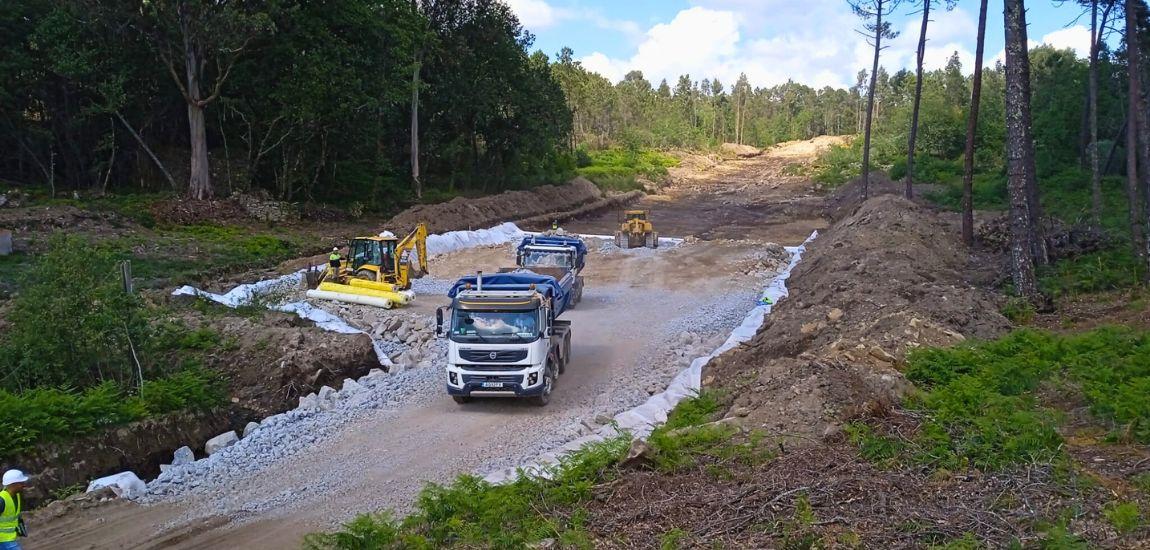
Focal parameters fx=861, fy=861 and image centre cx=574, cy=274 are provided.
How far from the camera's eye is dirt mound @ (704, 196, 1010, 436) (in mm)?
11734

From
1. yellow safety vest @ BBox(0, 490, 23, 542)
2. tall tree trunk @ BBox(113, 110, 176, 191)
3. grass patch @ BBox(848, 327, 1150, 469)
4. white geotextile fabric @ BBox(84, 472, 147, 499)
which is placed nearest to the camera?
yellow safety vest @ BBox(0, 490, 23, 542)

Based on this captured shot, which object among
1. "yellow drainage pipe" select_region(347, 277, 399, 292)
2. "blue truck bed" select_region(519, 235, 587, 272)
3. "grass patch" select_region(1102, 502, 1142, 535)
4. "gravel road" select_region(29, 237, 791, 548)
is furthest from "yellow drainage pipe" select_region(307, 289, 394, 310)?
"grass patch" select_region(1102, 502, 1142, 535)

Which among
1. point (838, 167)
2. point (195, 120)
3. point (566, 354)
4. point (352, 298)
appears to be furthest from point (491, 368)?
point (838, 167)

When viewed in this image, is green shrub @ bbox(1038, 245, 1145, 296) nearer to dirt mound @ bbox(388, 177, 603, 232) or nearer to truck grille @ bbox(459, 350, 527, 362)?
truck grille @ bbox(459, 350, 527, 362)

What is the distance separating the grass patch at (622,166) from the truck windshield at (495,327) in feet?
180

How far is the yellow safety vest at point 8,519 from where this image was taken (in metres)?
9.17

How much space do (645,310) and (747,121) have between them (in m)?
125

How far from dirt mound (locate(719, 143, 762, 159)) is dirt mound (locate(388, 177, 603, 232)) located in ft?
203

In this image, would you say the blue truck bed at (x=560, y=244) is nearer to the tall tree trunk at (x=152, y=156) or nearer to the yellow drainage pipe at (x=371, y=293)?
the yellow drainage pipe at (x=371, y=293)

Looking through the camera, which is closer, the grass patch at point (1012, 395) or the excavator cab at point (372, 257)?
the grass patch at point (1012, 395)

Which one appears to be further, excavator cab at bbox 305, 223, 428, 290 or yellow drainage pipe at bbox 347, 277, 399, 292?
excavator cab at bbox 305, 223, 428, 290

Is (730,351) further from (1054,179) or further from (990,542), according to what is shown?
(1054,179)

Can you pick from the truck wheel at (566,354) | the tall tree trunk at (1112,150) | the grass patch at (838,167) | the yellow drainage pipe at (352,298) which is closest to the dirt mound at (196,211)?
the yellow drainage pipe at (352,298)

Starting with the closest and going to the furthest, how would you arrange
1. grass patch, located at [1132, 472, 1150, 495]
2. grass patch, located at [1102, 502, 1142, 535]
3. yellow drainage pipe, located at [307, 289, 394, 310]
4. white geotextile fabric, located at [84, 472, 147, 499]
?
grass patch, located at [1102, 502, 1142, 535] → grass patch, located at [1132, 472, 1150, 495] → white geotextile fabric, located at [84, 472, 147, 499] → yellow drainage pipe, located at [307, 289, 394, 310]
